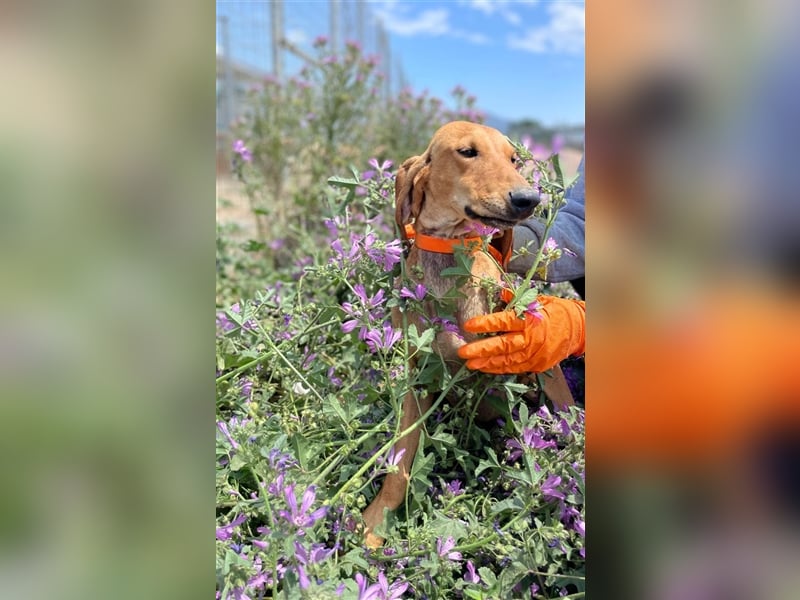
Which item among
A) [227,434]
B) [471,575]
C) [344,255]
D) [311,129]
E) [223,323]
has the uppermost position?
[311,129]

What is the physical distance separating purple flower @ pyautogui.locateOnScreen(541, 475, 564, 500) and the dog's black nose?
0.50 m

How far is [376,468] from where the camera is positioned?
3.61 feet

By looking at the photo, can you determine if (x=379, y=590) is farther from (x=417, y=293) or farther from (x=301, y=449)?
(x=417, y=293)

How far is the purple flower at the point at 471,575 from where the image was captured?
101cm

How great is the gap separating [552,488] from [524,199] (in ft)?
1.74

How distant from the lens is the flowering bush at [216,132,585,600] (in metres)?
0.90

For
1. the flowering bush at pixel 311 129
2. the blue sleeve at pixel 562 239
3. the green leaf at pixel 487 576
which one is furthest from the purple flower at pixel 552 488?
→ the flowering bush at pixel 311 129

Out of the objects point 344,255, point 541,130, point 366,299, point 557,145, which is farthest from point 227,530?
point 541,130

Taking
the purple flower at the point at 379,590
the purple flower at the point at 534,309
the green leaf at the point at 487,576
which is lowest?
the green leaf at the point at 487,576

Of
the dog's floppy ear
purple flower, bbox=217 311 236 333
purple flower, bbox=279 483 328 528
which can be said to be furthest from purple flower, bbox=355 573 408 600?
purple flower, bbox=217 311 236 333

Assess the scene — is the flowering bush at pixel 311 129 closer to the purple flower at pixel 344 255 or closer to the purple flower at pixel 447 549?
the purple flower at pixel 344 255

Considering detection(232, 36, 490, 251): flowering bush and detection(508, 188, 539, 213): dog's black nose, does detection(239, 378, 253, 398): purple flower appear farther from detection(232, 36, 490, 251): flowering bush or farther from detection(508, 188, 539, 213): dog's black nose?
detection(232, 36, 490, 251): flowering bush
